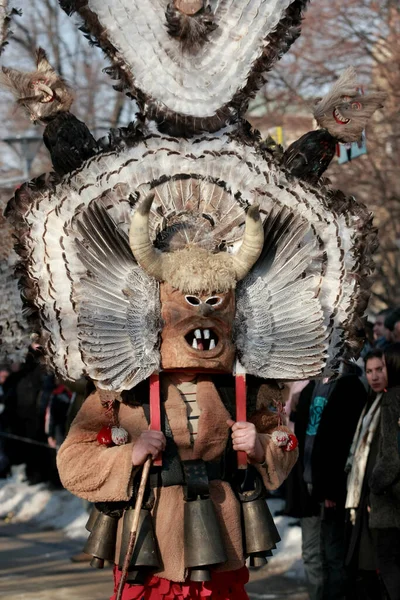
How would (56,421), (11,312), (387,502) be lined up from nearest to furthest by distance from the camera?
(11,312) → (387,502) → (56,421)

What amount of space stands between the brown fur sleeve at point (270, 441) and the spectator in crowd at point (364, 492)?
6.03ft

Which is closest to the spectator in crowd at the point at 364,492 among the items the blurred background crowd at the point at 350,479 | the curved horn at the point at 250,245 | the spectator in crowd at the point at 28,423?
the blurred background crowd at the point at 350,479

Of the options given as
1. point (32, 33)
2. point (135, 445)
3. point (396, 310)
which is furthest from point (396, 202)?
point (135, 445)

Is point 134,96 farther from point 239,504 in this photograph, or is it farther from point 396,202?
point 396,202

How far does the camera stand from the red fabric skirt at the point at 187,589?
15.9ft

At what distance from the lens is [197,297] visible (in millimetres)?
4902

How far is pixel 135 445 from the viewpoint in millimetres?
4777

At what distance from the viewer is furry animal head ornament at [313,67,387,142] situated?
536 centimetres

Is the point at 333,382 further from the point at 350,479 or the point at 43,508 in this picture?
the point at 43,508

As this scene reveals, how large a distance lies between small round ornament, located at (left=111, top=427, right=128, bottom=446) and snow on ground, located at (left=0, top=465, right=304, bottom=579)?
4.36 meters

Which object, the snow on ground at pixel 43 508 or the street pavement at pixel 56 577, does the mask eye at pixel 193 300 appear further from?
the snow on ground at pixel 43 508

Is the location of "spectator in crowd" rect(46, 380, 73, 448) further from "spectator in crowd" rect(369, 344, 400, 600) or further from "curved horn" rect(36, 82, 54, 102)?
"curved horn" rect(36, 82, 54, 102)

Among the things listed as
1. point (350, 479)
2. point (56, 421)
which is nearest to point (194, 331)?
point (350, 479)

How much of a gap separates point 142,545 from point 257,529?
530mm
